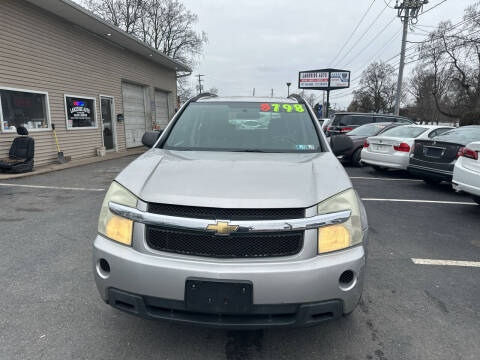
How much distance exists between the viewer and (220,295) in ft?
5.64

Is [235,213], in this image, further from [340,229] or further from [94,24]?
[94,24]

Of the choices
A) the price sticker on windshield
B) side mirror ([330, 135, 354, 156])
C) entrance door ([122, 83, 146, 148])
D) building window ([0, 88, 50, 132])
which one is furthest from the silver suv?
entrance door ([122, 83, 146, 148])

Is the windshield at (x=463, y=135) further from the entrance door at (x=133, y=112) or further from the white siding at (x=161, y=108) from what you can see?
the white siding at (x=161, y=108)

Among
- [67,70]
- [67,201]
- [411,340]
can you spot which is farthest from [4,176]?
[411,340]

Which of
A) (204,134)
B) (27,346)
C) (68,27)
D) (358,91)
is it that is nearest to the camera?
(27,346)

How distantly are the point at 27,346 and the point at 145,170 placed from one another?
4.71 ft

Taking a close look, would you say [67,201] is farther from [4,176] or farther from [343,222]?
[343,222]

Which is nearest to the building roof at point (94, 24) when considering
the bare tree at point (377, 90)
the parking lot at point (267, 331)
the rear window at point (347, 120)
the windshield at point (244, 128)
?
the parking lot at point (267, 331)

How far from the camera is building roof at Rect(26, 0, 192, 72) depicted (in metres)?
9.62

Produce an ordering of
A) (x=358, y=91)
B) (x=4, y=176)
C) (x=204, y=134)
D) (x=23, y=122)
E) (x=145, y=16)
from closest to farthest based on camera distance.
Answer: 1. (x=204, y=134)
2. (x=4, y=176)
3. (x=23, y=122)
4. (x=145, y=16)
5. (x=358, y=91)

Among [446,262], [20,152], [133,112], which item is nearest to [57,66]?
[20,152]

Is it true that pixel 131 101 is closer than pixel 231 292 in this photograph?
No

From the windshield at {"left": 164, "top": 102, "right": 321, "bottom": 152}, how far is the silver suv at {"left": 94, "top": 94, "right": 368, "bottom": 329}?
82 centimetres

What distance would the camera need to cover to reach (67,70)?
1128 centimetres
